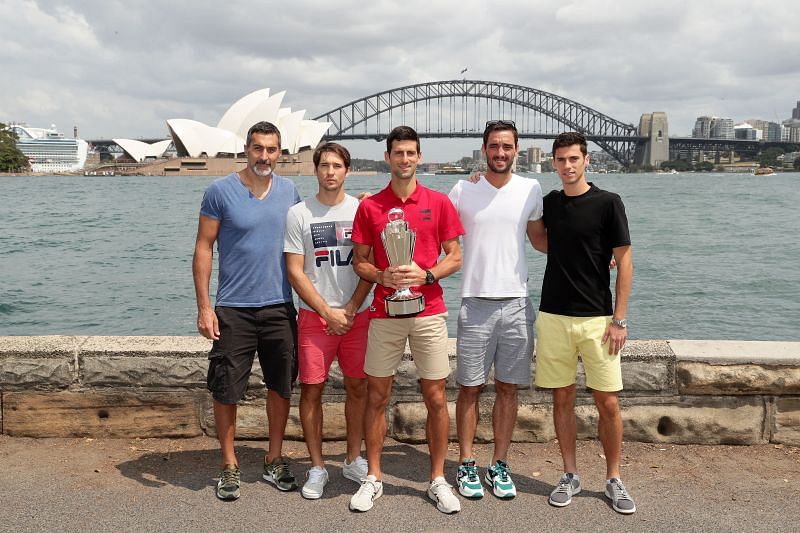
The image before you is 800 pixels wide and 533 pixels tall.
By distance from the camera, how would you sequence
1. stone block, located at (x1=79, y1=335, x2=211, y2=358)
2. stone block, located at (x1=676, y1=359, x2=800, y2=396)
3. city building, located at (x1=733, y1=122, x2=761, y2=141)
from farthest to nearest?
city building, located at (x1=733, y1=122, x2=761, y2=141)
stone block, located at (x1=79, y1=335, x2=211, y2=358)
stone block, located at (x1=676, y1=359, x2=800, y2=396)

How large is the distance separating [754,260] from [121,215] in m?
27.0

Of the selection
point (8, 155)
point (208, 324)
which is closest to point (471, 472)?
point (208, 324)

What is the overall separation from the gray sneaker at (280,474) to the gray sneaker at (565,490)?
3.49 ft

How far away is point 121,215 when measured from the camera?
3350 cm

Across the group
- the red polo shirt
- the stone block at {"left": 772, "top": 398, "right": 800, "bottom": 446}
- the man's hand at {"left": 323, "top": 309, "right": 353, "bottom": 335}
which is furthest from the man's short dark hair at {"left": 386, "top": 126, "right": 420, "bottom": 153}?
the stone block at {"left": 772, "top": 398, "right": 800, "bottom": 446}

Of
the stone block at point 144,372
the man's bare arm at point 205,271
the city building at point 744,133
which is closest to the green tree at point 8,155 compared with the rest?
the stone block at point 144,372

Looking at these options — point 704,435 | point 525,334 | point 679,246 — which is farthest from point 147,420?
point 679,246

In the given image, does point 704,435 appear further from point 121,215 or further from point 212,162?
point 212,162

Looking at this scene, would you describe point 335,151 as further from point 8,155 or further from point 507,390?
point 8,155

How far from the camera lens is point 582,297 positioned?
299 centimetres

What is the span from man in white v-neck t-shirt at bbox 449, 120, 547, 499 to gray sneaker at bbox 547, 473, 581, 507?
0.80 feet

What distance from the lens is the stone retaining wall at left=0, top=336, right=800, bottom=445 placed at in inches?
132

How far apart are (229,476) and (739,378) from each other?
7.72 feet

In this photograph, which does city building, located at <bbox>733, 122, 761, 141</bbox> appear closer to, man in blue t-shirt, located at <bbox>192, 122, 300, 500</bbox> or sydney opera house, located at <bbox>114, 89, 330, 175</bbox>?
sydney opera house, located at <bbox>114, 89, 330, 175</bbox>
